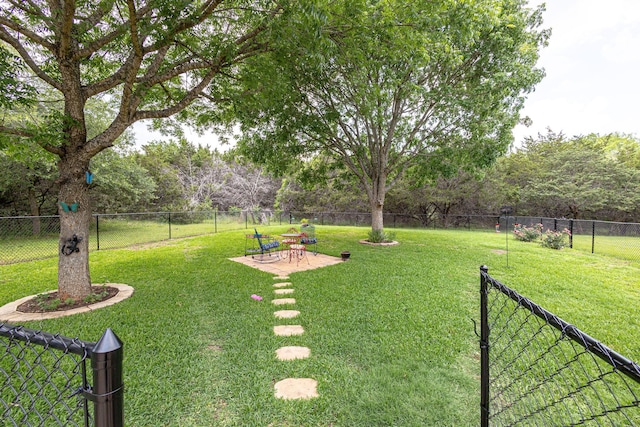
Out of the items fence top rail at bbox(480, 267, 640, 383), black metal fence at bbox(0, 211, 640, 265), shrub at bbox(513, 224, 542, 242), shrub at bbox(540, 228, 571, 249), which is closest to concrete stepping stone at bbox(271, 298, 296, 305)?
fence top rail at bbox(480, 267, 640, 383)

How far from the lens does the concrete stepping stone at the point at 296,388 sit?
237 cm

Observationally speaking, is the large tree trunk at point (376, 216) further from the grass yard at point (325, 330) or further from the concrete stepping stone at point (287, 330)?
the concrete stepping stone at point (287, 330)

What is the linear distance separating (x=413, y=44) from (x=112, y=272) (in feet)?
24.1

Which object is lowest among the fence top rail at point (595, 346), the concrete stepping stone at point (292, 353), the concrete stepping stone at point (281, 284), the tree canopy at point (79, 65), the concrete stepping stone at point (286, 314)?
the concrete stepping stone at point (292, 353)

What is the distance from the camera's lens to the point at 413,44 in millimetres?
4387

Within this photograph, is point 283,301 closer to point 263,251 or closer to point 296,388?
point 296,388

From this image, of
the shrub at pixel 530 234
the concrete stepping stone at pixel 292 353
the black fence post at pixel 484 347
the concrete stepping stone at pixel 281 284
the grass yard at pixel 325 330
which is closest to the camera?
the black fence post at pixel 484 347

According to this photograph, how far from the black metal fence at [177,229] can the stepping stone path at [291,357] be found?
22.8ft

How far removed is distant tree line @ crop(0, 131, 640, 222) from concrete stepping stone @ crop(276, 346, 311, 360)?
9507 millimetres

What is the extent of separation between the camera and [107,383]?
33.7 inches

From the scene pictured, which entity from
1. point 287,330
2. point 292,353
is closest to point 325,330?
point 287,330

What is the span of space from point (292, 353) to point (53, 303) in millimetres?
3813

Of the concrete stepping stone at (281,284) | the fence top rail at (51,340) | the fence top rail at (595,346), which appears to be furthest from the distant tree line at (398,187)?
the fence top rail at (51,340)

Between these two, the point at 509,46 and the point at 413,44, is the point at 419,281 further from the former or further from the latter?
the point at 509,46
